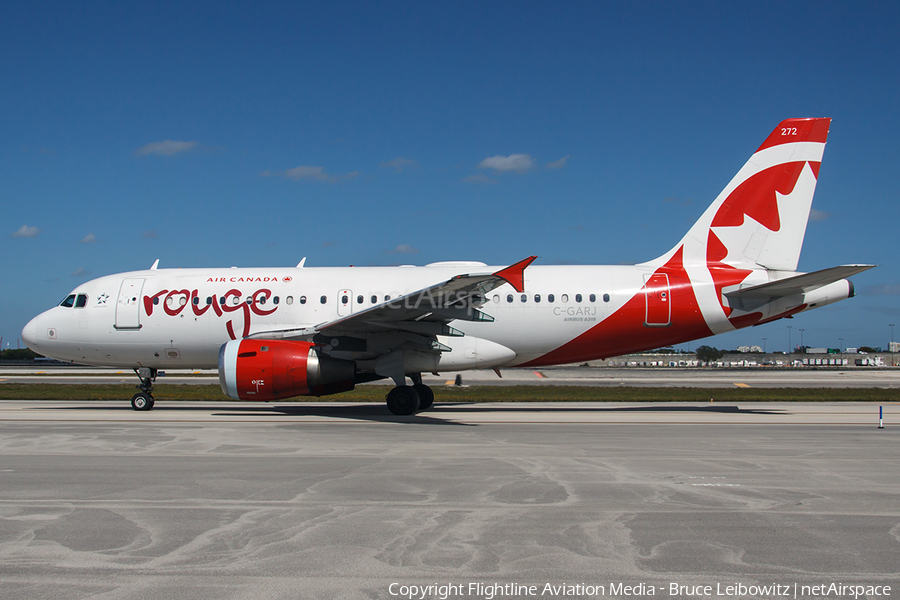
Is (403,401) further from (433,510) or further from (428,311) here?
(433,510)

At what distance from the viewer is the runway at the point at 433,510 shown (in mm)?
4957

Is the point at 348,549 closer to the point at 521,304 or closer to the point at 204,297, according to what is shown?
the point at 521,304

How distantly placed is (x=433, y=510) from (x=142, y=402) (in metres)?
14.8

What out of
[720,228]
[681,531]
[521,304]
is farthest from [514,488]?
[720,228]

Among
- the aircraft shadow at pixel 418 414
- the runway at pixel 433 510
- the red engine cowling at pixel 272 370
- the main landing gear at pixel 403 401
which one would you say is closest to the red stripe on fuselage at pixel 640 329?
the aircraft shadow at pixel 418 414

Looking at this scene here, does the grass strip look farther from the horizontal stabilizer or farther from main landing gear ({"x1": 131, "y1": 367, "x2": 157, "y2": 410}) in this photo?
the horizontal stabilizer

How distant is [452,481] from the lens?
8.57m

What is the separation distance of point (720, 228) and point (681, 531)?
47.8 ft

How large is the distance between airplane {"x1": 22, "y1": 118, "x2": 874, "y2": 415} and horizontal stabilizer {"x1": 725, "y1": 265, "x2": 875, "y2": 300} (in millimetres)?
57

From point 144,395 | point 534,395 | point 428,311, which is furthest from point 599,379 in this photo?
A: point 144,395

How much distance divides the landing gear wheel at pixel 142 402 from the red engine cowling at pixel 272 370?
14.6 ft
